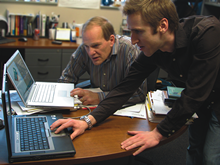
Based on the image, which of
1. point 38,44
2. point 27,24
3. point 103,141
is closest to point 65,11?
point 27,24

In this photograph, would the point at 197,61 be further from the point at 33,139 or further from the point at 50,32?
the point at 50,32

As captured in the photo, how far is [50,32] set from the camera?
332cm

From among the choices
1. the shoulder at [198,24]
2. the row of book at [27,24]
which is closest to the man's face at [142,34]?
the shoulder at [198,24]

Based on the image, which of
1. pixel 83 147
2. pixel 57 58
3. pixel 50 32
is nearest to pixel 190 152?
pixel 83 147

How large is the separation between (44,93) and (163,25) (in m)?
0.80

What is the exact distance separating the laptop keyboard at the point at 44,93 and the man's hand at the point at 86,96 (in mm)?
135

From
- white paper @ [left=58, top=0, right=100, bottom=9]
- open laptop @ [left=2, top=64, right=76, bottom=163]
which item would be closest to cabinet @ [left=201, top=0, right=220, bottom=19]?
white paper @ [left=58, top=0, right=100, bottom=9]

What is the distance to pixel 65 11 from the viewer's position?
3.50 m

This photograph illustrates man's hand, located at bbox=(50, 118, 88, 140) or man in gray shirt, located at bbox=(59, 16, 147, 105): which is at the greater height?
man in gray shirt, located at bbox=(59, 16, 147, 105)

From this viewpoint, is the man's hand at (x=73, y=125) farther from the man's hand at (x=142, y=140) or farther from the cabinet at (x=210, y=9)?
the cabinet at (x=210, y=9)

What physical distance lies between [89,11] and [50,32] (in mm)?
731

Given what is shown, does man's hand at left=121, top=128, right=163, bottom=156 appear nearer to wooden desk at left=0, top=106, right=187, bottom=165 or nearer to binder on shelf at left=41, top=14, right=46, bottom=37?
wooden desk at left=0, top=106, right=187, bottom=165

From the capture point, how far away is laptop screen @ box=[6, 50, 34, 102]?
1165 mm

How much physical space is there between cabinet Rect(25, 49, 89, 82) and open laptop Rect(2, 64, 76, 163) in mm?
1936
